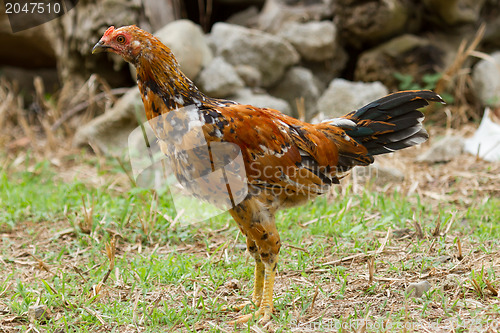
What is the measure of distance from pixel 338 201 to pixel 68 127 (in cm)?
394

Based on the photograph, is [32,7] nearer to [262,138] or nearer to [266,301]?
[262,138]

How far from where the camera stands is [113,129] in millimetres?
5984

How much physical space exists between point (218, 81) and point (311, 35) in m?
1.53

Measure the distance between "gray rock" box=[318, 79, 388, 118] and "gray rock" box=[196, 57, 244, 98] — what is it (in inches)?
44.1

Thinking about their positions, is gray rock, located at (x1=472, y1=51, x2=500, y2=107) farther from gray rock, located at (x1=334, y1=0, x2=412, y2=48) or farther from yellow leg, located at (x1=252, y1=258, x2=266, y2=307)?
yellow leg, located at (x1=252, y1=258, x2=266, y2=307)

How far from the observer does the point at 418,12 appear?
21.3 ft

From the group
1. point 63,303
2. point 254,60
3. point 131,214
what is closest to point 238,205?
point 63,303

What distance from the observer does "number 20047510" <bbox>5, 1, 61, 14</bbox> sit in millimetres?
6637

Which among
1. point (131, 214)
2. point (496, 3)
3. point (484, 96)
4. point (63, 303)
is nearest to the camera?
point (63, 303)

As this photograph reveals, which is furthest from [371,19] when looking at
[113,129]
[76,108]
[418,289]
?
[418,289]

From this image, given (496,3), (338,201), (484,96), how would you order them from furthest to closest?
(496,3) → (484,96) → (338,201)

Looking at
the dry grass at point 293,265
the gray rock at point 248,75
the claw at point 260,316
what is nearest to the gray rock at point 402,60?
the gray rock at point 248,75

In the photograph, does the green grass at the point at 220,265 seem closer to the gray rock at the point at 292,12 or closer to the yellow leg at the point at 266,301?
the yellow leg at the point at 266,301

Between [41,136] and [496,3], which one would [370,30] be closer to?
[496,3]
